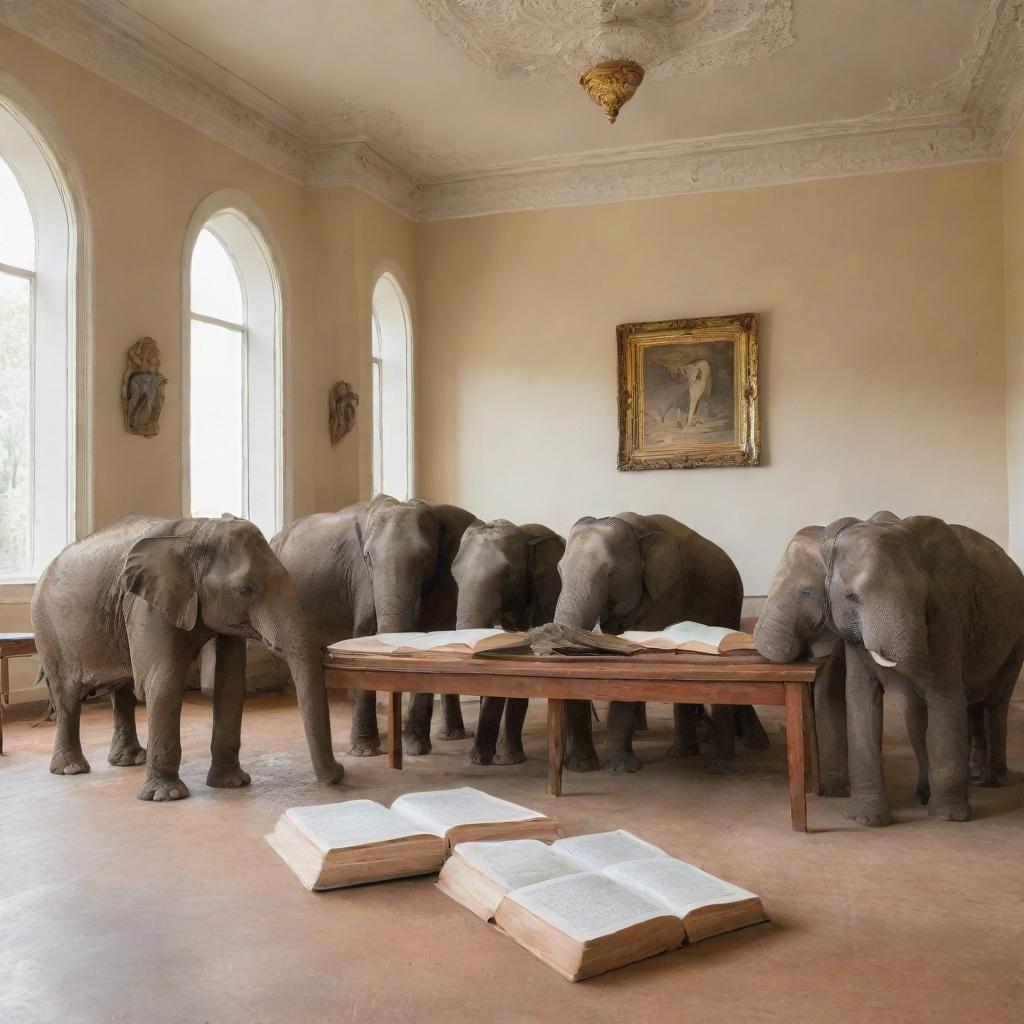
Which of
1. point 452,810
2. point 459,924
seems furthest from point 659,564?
point 459,924

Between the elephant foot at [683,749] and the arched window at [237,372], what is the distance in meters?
6.02

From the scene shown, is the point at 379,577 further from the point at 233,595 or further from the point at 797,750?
the point at 797,750

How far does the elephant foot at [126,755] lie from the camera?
5.99 m

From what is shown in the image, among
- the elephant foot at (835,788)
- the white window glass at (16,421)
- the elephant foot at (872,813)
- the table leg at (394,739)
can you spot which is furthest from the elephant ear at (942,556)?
the white window glass at (16,421)

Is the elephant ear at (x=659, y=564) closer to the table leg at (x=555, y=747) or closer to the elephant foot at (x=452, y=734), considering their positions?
the table leg at (x=555, y=747)

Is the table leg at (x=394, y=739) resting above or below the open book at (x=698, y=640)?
below

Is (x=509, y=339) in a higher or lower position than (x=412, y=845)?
higher

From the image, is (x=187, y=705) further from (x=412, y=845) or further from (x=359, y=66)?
(x=359, y=66)

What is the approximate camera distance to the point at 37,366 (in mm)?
8625

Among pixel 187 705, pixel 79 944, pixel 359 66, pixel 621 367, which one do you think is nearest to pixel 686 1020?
pixel 79 944

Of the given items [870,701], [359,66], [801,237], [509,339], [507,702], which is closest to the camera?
[870,701]

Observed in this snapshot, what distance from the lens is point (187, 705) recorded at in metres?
8.55

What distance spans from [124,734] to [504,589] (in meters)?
2.27

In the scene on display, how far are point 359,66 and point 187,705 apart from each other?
597cm
